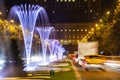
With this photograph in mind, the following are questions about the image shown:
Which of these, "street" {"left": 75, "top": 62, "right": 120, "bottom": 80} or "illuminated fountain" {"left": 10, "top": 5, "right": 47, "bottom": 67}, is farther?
"illuminated fountain" {"left": 10, "top": 5, "right": 47, "bottom": 67}

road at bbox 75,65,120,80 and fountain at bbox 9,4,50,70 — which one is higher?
fountain at bbox 9,4,50,70

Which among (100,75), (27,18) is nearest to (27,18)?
(27,18)

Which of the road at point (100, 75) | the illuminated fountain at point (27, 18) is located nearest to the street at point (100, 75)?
the road at point (100, 75)

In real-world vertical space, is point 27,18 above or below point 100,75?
above

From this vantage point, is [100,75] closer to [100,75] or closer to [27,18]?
[100,75]

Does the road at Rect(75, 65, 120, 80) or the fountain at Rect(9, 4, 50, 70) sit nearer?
the road at Rect(75, 65, 120, 80)

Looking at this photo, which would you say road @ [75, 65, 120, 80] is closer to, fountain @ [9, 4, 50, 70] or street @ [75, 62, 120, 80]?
street @ [75, 62, 120, 80]

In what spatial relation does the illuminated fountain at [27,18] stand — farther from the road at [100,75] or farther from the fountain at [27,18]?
the road at [100,75]

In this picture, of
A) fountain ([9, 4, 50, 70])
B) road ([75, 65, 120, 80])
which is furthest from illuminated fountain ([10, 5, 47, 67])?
road ([75, 65, 120, 80])

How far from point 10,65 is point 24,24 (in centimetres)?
1659

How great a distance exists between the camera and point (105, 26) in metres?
78.6

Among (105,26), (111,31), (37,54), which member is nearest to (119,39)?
(111,31)

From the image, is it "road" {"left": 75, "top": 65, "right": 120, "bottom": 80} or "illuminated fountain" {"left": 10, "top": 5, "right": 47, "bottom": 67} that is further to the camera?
"illuminated fountain" {"left": 10, "top": 5, "right": 47, "bottom": 67}

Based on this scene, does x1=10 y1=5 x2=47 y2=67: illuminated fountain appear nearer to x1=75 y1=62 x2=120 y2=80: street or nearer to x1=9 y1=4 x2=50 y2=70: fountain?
x1=9 y1=4 x2=50 y2=70: fountain
